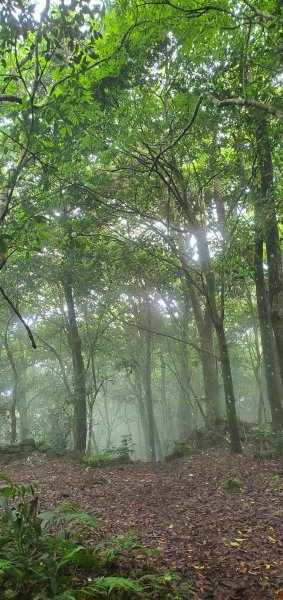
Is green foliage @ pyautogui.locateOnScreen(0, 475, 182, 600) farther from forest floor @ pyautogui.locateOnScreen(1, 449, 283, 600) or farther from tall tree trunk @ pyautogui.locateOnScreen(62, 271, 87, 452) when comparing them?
tall tree trunk @ pyautogui.locateOnScreen(62, 271, 87, 452)

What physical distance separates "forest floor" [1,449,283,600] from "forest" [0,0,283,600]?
42mm

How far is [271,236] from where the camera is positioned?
32.8ft

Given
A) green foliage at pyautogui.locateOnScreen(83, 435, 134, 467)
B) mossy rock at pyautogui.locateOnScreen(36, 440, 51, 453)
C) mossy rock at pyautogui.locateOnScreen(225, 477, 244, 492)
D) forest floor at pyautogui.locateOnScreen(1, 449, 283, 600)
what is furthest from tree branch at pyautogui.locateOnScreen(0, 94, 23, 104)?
mossy rock at pyautogui.locateOnScreen(36, 440, 51, 453)

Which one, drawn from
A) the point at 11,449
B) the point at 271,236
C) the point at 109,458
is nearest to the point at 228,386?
the point at 271,236

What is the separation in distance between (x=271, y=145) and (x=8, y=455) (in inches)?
524

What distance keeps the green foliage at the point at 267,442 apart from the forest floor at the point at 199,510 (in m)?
0.30

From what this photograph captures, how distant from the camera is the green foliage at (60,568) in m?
3.27

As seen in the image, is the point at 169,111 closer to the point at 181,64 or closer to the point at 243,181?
the point at 181,64

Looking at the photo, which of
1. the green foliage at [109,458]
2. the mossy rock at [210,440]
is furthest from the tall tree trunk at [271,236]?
the green foliage at [109,458]

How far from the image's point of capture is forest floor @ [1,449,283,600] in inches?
165

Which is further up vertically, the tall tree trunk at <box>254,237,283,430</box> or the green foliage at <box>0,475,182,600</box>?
the tall tree trunk at <box>254,237,283,430</box>

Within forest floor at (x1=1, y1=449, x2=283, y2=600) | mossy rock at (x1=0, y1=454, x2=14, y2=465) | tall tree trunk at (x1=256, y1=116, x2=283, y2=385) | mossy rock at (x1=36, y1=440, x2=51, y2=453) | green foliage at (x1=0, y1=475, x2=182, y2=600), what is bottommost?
forest floor at (x1=1, y1=449, x2=283, y2=600)

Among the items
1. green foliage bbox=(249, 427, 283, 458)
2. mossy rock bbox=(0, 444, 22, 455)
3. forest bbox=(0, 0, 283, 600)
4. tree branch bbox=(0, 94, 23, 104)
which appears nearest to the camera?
forest bbox=(0, 0, 283, 600)

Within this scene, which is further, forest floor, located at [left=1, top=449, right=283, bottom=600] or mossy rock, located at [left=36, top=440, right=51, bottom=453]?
mossy rock, located at [left=36, top=440, right=51, bottom=453]
